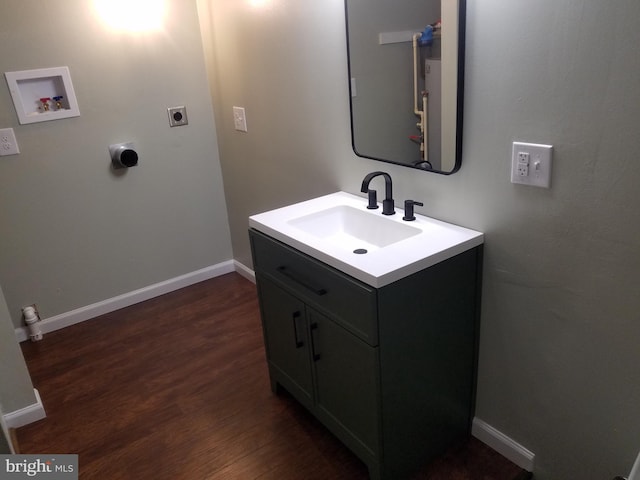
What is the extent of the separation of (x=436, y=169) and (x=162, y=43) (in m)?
1.85

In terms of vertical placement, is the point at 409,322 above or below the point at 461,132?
below

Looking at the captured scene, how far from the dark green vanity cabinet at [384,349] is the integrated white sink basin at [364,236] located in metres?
0.04

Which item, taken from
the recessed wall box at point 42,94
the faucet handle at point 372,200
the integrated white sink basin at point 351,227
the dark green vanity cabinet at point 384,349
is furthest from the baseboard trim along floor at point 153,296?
the recessed wall box at point 42,94

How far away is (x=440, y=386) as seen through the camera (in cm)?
170

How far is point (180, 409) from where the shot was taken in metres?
2.17

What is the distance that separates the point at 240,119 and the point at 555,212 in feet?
6.23

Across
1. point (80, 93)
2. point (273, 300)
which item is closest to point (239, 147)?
point (80, 93)

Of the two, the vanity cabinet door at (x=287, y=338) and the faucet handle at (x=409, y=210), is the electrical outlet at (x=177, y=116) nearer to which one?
the vanity cabinet door at (x=287, y=338)

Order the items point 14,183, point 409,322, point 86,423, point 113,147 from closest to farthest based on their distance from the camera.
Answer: point 409,322 < point 86,423 < point 14,183 < point 113,147

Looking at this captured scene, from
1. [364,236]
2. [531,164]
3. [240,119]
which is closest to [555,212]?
[531,164]

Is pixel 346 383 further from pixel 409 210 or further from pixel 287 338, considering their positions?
pixel 409 210

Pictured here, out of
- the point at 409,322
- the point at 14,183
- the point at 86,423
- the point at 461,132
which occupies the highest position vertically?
the point at 461,132

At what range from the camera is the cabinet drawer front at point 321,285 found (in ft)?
4.73

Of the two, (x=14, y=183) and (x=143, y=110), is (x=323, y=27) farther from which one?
(x=14, y=183)
